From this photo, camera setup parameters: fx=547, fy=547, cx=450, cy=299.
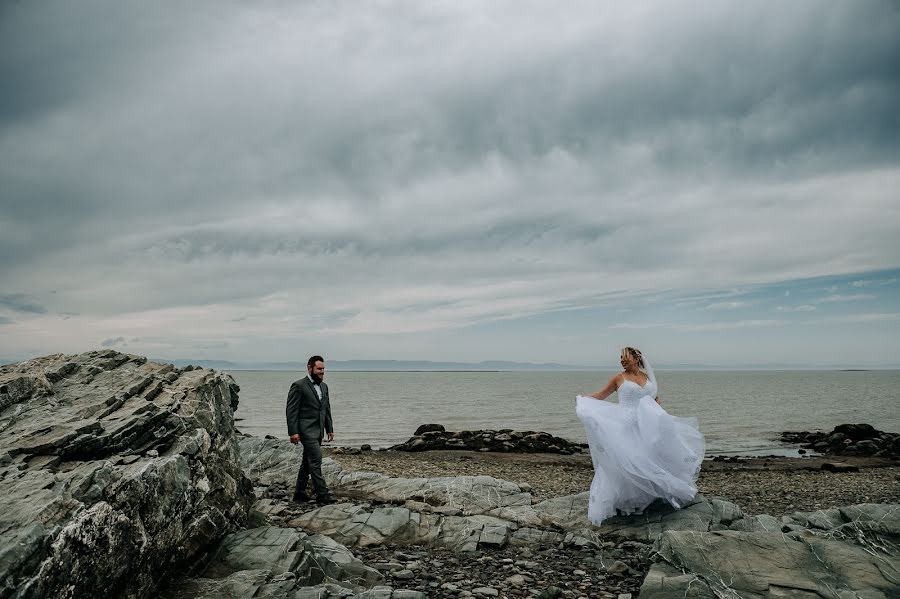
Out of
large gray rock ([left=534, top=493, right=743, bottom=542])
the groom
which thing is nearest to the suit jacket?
the groom

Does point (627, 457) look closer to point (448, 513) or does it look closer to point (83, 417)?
point (448, 513)

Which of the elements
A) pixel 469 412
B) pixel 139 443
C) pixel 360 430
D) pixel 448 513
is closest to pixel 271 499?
pixel 448 513

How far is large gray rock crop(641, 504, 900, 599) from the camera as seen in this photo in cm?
641

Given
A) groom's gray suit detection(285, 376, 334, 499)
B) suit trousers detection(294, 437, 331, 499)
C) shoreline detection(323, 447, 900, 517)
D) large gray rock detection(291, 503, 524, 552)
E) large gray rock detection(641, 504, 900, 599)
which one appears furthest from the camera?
shoreline detection(323, 447, 900, 517)

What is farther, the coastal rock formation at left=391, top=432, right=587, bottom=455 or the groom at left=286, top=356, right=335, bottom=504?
the coastal rock formation at left=391, top=432, right=587, bottom=455

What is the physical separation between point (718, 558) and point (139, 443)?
8.04 metres

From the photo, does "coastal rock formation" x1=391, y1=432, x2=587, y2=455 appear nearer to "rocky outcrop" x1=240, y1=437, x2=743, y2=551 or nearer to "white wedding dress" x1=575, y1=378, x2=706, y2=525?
"rocky outcrop" x1=240, y1=437, x2=743, y2=551

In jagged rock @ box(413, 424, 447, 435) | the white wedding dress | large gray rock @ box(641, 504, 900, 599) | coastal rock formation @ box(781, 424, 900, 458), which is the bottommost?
coastal rock formation @ box(781, 424, 900, 458)

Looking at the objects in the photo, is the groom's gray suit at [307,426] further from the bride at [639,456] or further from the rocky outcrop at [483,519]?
the bride at [639,456]

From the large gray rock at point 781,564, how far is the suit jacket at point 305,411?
7.46 metres

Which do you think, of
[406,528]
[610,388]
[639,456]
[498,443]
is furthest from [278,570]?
[498,443]

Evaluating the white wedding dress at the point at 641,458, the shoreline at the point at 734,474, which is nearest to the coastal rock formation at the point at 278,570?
the white wedding dress at the point at 641,458

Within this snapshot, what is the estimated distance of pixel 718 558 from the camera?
7199 millimetres

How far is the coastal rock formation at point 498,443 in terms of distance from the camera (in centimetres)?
3062
